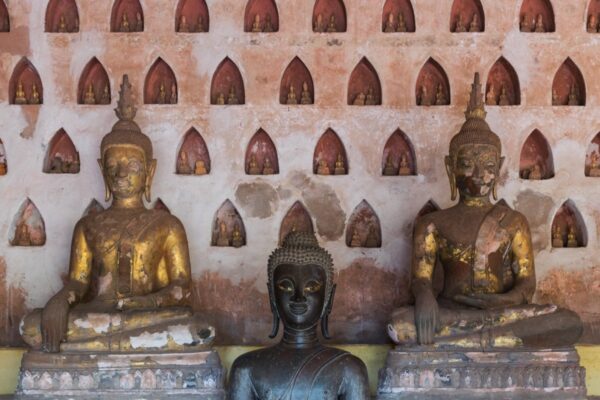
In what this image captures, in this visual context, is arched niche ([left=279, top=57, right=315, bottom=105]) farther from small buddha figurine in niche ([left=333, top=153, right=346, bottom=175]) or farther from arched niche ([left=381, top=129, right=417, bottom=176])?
arched niche ([left=381, top=129, right=417, bottom=176])

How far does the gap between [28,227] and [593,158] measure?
10.6ft

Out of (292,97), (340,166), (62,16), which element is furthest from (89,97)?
(340,166)

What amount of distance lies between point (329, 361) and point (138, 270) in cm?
126

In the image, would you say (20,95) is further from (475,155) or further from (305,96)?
(475,155)

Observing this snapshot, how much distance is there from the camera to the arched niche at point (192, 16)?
6348mm

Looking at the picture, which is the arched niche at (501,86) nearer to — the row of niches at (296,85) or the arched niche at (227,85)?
A: the row of niches at (296,85)

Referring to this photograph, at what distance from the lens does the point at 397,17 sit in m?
6.33

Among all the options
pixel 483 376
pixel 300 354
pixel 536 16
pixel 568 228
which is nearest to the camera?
pixel 300 354

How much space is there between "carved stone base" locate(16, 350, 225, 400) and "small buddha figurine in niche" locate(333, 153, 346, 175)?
5.05 feet

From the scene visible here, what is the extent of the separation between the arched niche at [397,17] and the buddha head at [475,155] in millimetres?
735

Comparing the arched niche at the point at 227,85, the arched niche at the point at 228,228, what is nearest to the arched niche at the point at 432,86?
the arched niche at the point at 227,85

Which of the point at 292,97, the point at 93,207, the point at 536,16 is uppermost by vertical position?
the point at 536,16

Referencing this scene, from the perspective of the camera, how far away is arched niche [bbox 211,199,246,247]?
244 inches

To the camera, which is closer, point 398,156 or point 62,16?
point 398,156
